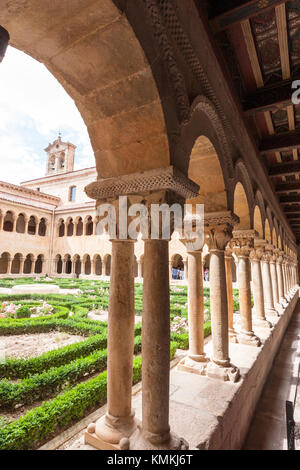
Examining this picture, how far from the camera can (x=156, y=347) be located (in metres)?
2.09

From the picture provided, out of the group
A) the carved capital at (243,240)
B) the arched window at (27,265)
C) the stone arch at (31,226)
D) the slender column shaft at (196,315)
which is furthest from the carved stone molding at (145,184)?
the stone arch at (31,226)

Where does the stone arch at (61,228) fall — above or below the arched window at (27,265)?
above

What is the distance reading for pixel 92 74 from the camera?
80.7 inches

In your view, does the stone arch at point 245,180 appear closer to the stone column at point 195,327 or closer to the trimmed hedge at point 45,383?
the stone column at point 195,327

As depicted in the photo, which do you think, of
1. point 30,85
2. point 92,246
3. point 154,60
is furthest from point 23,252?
point 154,60

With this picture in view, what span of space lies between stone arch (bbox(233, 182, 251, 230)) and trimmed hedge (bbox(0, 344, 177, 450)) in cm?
385

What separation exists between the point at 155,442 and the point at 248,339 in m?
3.63

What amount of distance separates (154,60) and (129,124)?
487 mm

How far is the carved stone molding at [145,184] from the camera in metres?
2.18

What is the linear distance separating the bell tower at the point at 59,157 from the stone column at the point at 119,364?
32636 mm

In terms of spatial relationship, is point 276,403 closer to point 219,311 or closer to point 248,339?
point 248,339

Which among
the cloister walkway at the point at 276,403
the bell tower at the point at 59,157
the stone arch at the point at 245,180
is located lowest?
the cloister walkway at the point at 276,403

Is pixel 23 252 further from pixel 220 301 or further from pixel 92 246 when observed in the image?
pixel 220 301

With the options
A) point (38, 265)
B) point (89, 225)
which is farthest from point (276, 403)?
point (38, 265)
